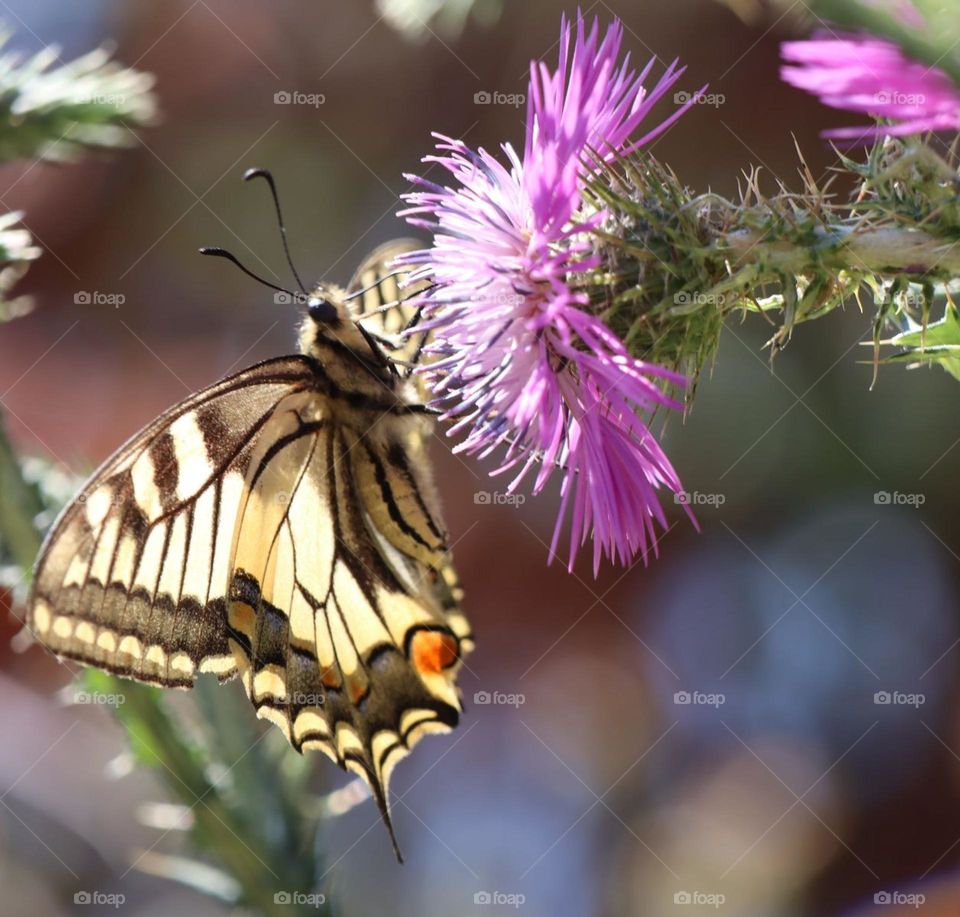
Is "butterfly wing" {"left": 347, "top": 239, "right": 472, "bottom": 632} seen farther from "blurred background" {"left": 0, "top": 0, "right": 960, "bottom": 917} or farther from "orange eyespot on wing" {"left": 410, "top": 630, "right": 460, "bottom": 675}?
"blurred background" {"left": 0, "top": 0, "right": 960, "bottom": 917}

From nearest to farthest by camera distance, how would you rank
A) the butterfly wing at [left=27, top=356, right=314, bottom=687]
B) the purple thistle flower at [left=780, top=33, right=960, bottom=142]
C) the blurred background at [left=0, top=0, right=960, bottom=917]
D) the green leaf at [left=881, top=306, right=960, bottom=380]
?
the purple thistle flower at [left=780, top=33, right=960, bottom=142], the green leaf at [left=881, top=306, right=960, bottom=380], the butterfly wing at [left=27, top=356, right=314, bottom=687], the blurred background at [left=0, top=0, right=960, bottom=917]

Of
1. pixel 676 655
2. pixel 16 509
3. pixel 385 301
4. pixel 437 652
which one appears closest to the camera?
pixel 16 509

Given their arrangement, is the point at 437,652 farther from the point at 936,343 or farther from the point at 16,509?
the point at 936,343

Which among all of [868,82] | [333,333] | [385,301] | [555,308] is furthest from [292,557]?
[868,82]

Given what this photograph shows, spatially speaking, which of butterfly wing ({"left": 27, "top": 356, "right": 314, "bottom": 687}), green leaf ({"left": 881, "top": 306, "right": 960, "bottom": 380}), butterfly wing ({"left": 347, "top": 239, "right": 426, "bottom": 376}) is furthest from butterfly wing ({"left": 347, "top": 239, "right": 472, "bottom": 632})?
green leaf ({"left": 881, "top": 306, "right": 960, "bottom": 380})

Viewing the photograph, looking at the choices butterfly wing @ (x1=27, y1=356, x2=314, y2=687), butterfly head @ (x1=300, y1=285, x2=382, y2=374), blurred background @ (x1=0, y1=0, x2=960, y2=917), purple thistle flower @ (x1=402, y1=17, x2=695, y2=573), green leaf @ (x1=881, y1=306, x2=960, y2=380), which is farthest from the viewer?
blurred background @ (x1=0, y1=0, x2=960, y2=917)

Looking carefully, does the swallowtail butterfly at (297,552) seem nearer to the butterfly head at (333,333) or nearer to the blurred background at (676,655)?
the butterfly head at (333,333)

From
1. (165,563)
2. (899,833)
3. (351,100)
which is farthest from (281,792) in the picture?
(351,100)
